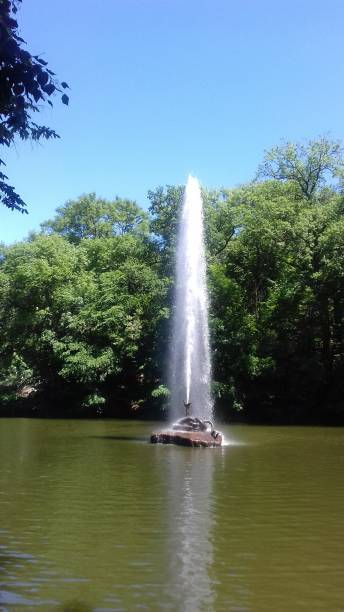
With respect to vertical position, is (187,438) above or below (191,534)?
above

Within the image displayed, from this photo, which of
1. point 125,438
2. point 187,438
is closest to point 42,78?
point 187,438

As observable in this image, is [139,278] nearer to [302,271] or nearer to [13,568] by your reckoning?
[302,271]

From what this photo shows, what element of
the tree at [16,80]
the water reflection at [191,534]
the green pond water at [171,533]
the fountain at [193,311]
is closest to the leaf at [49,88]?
the tree at [16,80]

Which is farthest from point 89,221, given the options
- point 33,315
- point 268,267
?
point 268,267

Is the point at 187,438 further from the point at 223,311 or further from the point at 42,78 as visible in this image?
the point at 223,311

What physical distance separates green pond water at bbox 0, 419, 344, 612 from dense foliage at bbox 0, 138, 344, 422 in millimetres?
18471

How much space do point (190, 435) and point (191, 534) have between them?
11.1 m

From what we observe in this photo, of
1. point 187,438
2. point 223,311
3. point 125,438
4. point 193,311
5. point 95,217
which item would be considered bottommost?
point 125,438

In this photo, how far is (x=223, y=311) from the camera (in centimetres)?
3591

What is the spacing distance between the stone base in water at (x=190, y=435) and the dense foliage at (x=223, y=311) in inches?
511

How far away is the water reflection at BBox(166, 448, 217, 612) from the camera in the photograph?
238 inches

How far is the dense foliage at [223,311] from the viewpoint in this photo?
34219 millimetres

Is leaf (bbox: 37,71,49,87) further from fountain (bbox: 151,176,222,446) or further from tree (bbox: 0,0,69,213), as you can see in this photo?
fountain (bbox: 151,176,222,446)

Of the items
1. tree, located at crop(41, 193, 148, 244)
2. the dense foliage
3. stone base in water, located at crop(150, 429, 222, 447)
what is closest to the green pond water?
stone base in water, located at crop(150, 429, 222, 447)
